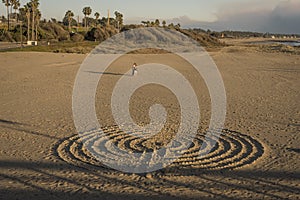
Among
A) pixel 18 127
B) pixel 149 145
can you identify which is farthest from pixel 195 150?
pixel 18 127

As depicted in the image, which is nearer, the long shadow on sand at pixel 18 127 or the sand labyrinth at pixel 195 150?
the sand labyrinth at pixel 195 150

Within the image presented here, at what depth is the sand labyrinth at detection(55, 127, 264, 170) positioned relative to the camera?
8961mm

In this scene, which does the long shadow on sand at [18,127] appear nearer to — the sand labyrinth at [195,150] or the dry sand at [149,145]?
the dry sand at [149,145]

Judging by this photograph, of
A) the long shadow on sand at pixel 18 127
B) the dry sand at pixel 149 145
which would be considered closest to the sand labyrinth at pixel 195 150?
the dry sand at pixel 149 145

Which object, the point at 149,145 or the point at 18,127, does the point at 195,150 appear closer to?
the point at 149,145

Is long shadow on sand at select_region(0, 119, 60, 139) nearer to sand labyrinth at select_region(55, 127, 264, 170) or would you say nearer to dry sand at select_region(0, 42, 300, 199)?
dry sand at select_region(0, 42, 300, 199)

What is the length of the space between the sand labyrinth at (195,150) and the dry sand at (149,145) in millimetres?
26

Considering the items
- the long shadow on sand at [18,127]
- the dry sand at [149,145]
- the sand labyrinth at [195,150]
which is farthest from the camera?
the long shadow on sand at [18,127]

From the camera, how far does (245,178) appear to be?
809 cm

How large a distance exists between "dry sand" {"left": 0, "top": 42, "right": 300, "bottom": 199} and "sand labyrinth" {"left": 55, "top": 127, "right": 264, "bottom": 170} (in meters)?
0.03

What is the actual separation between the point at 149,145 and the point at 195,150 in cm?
139

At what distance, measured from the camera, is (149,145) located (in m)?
10.5

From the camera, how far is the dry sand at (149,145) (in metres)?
7.40

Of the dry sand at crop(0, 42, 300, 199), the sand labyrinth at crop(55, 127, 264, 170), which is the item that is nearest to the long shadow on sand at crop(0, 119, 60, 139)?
the dry sand at crop(0, 42, 300, 199)
